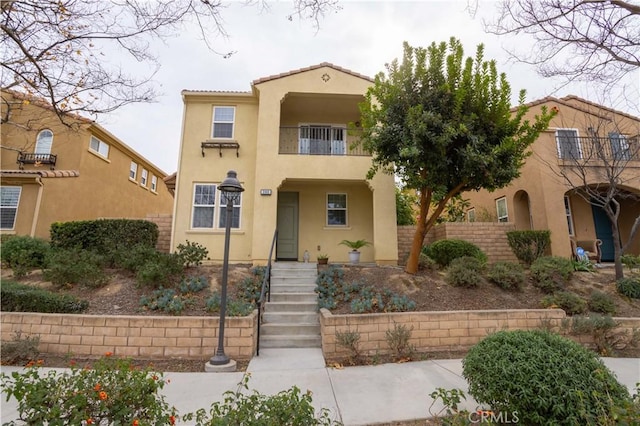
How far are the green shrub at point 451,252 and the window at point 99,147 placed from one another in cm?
1519

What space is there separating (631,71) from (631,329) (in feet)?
17.9

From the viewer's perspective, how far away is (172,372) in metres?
4.65

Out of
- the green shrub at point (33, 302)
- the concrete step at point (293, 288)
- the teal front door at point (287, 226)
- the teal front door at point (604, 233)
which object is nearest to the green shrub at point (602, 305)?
the concrete step at point (293, 288)

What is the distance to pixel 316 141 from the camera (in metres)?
11.4

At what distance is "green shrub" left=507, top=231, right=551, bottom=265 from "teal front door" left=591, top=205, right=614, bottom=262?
4320 mm

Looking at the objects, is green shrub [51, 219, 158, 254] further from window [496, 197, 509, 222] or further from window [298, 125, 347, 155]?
window [496, 197, 509, 222]

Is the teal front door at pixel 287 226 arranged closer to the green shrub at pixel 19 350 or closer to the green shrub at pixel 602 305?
the green shrub at pixel 19 350

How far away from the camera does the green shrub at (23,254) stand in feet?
25.9

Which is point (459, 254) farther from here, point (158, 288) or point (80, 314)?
point (80, 314)

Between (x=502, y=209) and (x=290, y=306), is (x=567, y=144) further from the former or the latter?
(x=290, y=306)

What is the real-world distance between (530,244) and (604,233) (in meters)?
5.29

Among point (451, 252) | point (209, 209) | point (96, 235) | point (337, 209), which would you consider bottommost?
point (451, 252)

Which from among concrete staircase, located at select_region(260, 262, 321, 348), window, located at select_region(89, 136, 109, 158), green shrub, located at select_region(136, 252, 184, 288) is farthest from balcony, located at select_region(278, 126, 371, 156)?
window, located at select_region(89, 136, 109, 158)

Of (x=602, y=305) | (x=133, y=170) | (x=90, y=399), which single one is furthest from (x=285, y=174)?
(x=133, y=170)
